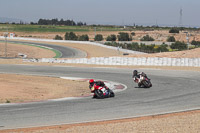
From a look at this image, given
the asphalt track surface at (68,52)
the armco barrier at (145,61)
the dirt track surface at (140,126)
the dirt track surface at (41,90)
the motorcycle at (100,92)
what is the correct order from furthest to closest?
the asphalt track surface at (68,52), the armco barrier at (145,61), the dirt track surface at (41,90), the motorcycle at (100,92), the dirt track surface at (140,126)

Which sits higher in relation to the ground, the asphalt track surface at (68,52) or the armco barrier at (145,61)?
the armco barrier at (145,61)

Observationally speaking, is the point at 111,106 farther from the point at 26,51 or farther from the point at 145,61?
the point at 26,51

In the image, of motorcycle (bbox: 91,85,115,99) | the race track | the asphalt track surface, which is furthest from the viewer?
the asphalt track surface

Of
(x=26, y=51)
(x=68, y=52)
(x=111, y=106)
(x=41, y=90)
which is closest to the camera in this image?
(x=111, y=106)

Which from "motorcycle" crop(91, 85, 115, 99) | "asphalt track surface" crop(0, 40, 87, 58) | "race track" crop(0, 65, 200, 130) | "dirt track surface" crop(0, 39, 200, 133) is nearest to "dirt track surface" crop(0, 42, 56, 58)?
"asphalt track surface" crop(0, 40, 87, 58)

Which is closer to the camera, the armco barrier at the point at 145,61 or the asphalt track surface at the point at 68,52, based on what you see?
the armco barrier at the point at 145,61

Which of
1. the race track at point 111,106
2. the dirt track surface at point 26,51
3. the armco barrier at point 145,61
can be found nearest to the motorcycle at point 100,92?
the race track at point 111,106

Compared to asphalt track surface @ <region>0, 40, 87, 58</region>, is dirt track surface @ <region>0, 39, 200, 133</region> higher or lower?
higher

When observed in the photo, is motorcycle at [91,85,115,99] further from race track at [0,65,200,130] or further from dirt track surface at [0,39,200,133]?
dirt track surface at [0,39,200,133]

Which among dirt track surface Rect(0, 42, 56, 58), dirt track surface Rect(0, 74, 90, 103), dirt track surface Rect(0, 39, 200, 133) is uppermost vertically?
dirt track surface Rect(0, 39, 200, 133)

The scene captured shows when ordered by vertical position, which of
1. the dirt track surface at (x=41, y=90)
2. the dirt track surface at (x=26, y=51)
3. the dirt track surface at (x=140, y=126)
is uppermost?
the dirt track surface at (x=140, y=126)

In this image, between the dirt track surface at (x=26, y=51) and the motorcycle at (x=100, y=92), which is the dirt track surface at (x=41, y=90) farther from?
the dirt track surface at (x=26, y=51)

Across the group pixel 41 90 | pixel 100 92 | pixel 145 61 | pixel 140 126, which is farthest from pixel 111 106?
pixel 145 61

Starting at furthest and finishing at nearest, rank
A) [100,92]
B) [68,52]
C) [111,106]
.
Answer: [68,52] → [100,92] → [111,106]
